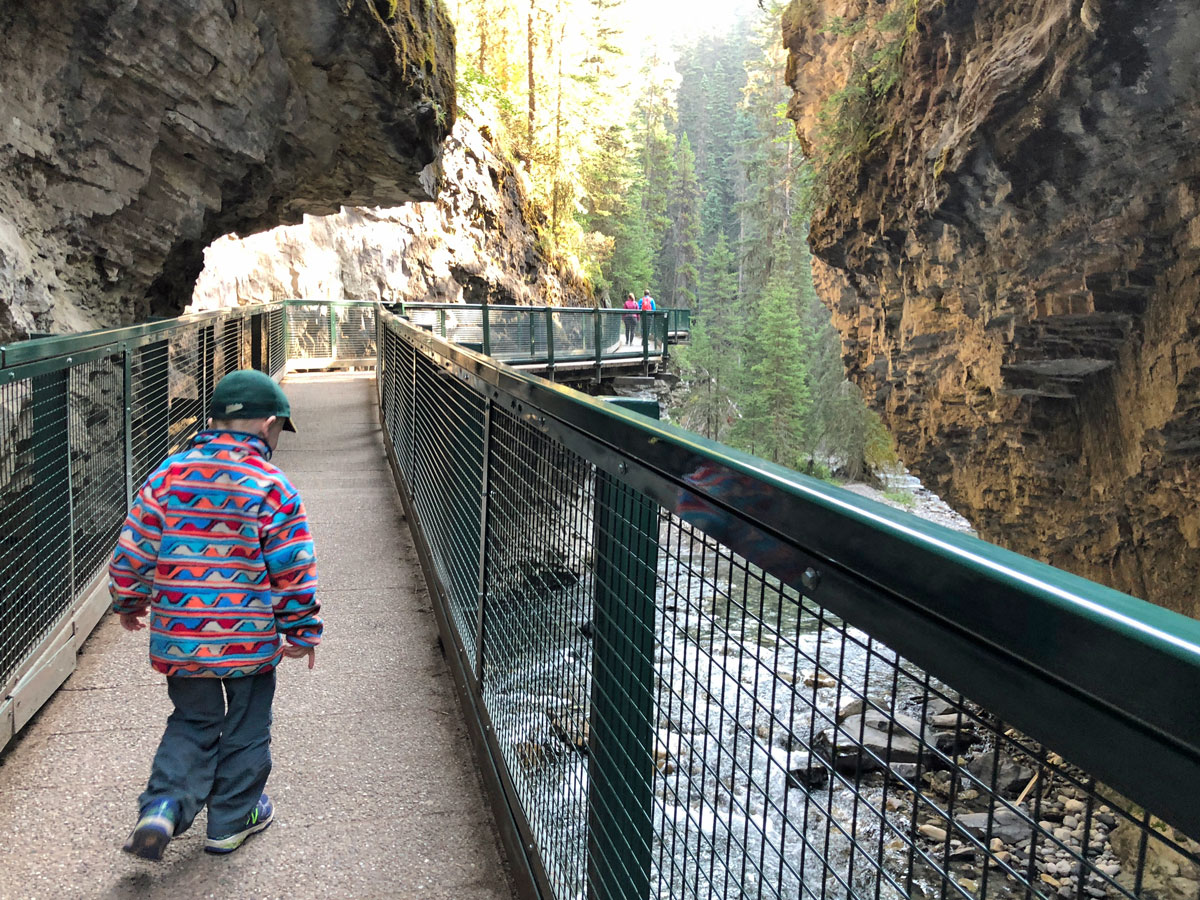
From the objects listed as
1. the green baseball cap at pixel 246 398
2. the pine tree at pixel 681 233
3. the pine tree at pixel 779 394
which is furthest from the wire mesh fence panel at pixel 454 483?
the pine tree at pixel 681 233

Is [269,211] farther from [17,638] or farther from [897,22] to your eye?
[17,638]

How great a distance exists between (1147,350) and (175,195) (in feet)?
32.2

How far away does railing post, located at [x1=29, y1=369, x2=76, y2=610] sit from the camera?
4047mm

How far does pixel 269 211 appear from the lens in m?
12.6

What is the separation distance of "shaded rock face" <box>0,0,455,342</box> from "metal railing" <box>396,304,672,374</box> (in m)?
6.84

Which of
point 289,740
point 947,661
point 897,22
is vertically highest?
point 897,22

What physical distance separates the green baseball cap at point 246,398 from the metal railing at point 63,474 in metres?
1.23

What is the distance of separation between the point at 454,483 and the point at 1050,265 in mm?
7397

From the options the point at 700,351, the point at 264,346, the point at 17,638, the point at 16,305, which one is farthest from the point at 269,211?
the point at 700,351

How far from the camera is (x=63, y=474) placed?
4285 millimetres

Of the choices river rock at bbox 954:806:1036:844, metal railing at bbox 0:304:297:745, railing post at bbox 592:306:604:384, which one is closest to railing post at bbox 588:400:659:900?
river rock at bbox 954:806:1036:844

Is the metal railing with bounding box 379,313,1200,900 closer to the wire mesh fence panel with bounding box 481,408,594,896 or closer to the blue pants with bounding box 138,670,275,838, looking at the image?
the wire mesh fence panel with bounding box 481,408,594,896

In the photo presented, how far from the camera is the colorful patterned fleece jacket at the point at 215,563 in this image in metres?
2.83

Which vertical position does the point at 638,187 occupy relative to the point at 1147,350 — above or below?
above
